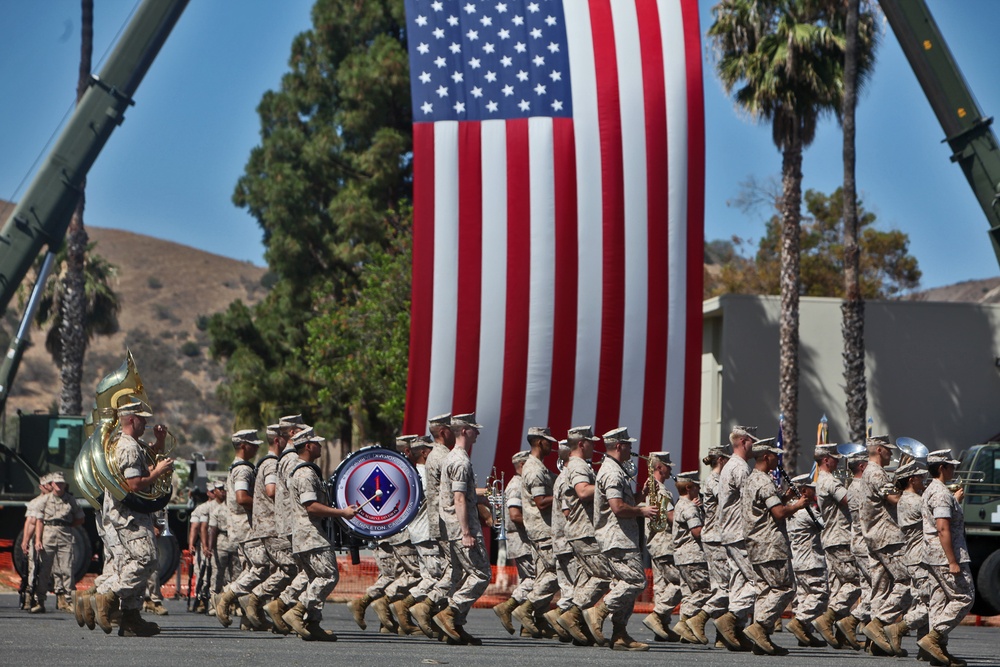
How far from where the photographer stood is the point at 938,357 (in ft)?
96.6

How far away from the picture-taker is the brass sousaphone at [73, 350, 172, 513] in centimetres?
1190

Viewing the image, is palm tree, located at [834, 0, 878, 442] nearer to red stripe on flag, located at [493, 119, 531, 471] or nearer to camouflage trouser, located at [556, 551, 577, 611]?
red stripe on flag, located at [493, 119, 531, 471]

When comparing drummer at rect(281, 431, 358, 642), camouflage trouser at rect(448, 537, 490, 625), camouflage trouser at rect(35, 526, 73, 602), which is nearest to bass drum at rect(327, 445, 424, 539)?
drummer at rect(281, 431, 358, 642)

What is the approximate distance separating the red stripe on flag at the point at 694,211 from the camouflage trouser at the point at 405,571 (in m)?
5.37

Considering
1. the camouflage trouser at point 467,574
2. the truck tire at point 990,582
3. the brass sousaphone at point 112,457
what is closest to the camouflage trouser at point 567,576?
the camouflage trouser at point 467,574

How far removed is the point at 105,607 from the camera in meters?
12.1

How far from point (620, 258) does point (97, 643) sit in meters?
8.71

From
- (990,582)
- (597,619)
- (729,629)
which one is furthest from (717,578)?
A: (990,582)

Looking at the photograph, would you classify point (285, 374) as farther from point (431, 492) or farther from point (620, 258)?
point (431, 492)

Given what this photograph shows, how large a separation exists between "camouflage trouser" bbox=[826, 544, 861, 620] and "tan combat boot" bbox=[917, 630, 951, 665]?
2.17 meters

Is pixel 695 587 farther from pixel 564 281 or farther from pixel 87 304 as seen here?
pixel 87 304

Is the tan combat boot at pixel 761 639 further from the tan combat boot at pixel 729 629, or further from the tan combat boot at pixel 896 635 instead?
the tan combat boot at pixel 896 635

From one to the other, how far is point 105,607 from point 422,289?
718 centimetres

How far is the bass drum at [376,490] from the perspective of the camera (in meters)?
12.6
